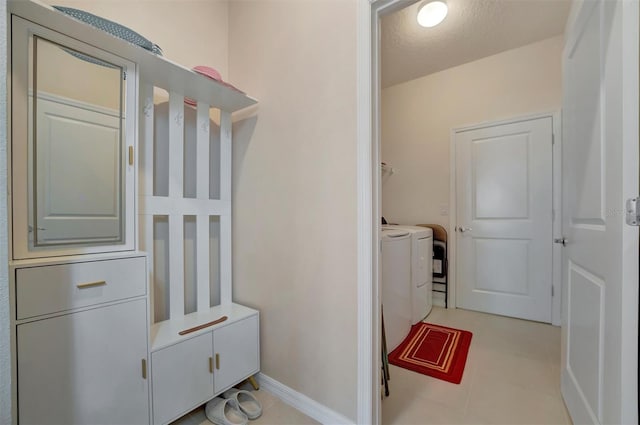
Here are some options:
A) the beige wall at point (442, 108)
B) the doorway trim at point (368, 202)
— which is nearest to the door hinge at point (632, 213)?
the doorway trim at point (368, 202)

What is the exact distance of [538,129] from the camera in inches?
103

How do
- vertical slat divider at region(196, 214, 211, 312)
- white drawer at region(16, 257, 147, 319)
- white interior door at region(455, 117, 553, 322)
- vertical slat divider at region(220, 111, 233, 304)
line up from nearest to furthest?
1. white drawer at region(16, 257, 147, 319)
2. vertical slat divider at region(196, 214, 211, 312)
3. vertical slat divider at region(220, 111, 233, 304)
4. white interior door at region(455, 117, 553, 322)

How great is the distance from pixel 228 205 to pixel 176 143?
0.49 meters

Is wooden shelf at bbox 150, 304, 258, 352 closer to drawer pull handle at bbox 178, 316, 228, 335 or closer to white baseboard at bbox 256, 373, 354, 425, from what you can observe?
drawer pull handle at bbox 178, 316, 228, 335

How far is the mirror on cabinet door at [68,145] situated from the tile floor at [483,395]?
3.64ft

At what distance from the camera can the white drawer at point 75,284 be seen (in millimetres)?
910

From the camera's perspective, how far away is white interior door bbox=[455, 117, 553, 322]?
261 centimetres

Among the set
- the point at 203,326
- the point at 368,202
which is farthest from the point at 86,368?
the point at 368,202

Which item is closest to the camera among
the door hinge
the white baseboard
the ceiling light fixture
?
the door hinge

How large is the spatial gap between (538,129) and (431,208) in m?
1.28

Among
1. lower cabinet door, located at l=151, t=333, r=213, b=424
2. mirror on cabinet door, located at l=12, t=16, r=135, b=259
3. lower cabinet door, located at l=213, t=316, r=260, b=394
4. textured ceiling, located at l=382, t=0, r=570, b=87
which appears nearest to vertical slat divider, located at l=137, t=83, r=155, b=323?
mirror on cabinet door, located at l=12, t=16, r=135, b=259

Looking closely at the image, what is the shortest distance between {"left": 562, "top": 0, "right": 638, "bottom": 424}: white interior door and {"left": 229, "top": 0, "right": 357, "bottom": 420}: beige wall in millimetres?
911

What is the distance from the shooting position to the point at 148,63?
127cm

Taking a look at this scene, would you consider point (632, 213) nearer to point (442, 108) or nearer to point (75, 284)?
point (75, 284)
